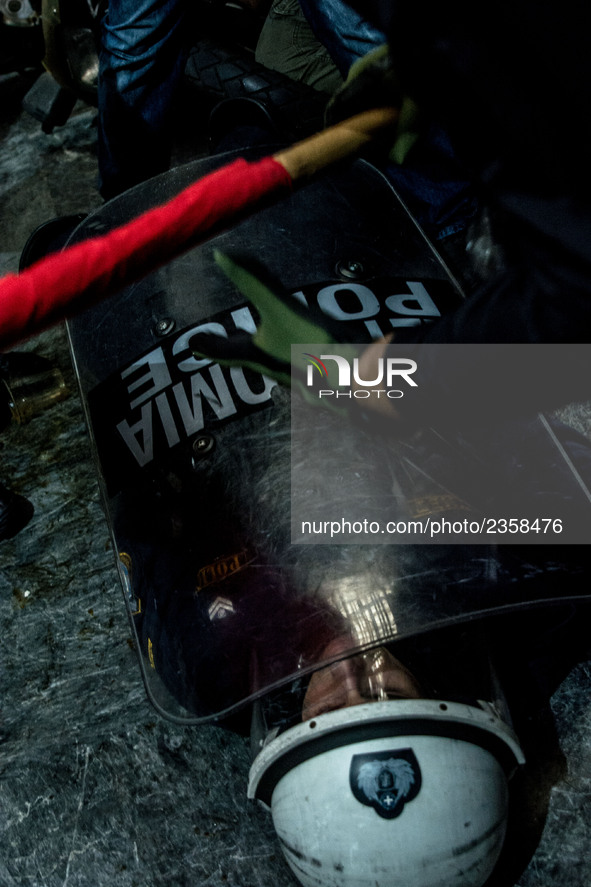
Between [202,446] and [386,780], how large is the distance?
25.3 inches

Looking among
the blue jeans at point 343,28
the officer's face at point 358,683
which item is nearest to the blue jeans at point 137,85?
the blue jeans at point 343,28

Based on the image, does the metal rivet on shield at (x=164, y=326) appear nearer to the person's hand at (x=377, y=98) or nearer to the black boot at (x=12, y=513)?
the person's hand at (x=377, y=98)

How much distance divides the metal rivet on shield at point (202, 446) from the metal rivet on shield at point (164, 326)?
0.90ft

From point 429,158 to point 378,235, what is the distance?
813mm

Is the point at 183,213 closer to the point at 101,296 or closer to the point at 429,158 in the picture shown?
the point at 101,296

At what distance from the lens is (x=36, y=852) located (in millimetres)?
1361

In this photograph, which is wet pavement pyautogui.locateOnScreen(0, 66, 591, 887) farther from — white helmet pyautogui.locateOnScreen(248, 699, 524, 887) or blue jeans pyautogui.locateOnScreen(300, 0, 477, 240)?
blue jeans pyautogui.locateOnScreen(300, 0, 477, 240)

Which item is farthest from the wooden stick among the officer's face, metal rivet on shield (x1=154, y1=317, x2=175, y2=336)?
the officer's face

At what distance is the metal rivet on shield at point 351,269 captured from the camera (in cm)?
143

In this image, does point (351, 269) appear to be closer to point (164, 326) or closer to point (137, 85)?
point (164, 326)

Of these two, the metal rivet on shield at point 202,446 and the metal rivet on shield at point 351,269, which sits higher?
the metal rivet on shield at point 351,269

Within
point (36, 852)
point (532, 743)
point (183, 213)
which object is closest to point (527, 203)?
point (183, 213)

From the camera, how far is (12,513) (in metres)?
1.80

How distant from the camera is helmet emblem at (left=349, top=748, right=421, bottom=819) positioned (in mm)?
938
